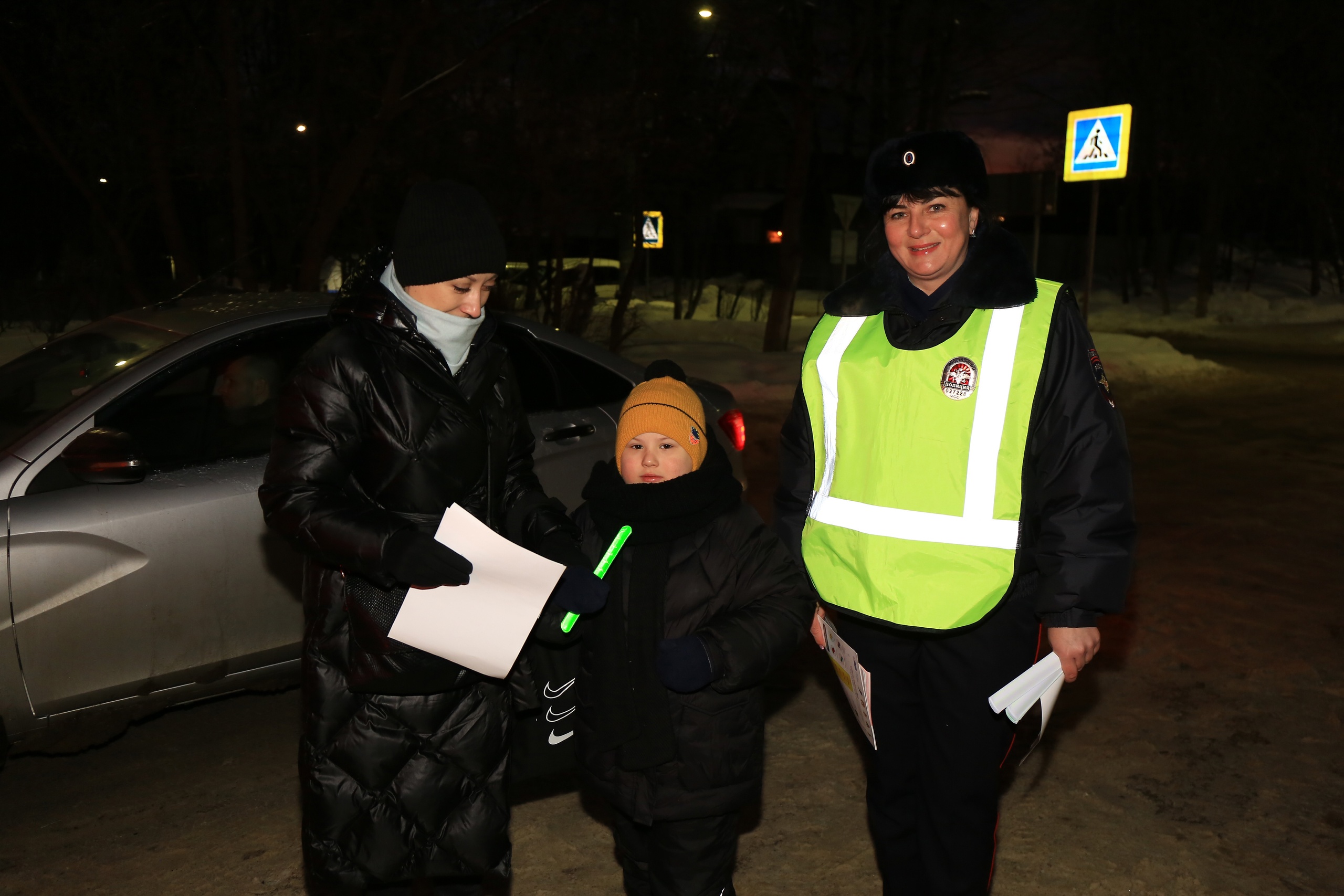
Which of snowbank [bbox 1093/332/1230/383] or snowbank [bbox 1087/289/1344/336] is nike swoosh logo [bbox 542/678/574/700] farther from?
snowbank [bbox 1087/289/1344/336]

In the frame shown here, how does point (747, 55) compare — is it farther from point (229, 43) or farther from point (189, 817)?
point (189, 817)

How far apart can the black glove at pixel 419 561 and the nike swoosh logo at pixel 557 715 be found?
0.71 meters

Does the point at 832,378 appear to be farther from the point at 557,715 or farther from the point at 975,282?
the point at 557,715

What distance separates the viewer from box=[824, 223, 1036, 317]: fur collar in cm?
251

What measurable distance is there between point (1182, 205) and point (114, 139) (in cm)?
4913

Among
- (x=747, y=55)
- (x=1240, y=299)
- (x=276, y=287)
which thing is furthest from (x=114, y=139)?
(x=1240, y=299)

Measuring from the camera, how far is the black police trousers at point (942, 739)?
259 centimetres

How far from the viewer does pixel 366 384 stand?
2.45 m

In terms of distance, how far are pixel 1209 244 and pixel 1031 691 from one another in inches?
1338

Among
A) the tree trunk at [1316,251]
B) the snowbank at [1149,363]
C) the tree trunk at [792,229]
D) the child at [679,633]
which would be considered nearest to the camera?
the child at [679,633]

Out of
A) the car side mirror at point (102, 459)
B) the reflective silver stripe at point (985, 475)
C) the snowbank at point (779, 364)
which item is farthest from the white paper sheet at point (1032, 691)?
the snowbank at point (779, 364)

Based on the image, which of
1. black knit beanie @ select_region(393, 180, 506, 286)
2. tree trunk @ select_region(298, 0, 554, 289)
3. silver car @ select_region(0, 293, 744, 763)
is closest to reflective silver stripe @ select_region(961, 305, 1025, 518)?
black knit beanie @ select_region(393, 180, 506, 286)

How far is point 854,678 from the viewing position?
2.80 m

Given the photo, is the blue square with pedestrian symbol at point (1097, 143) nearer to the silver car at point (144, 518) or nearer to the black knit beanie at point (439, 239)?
the silver car at point (144, 518)
